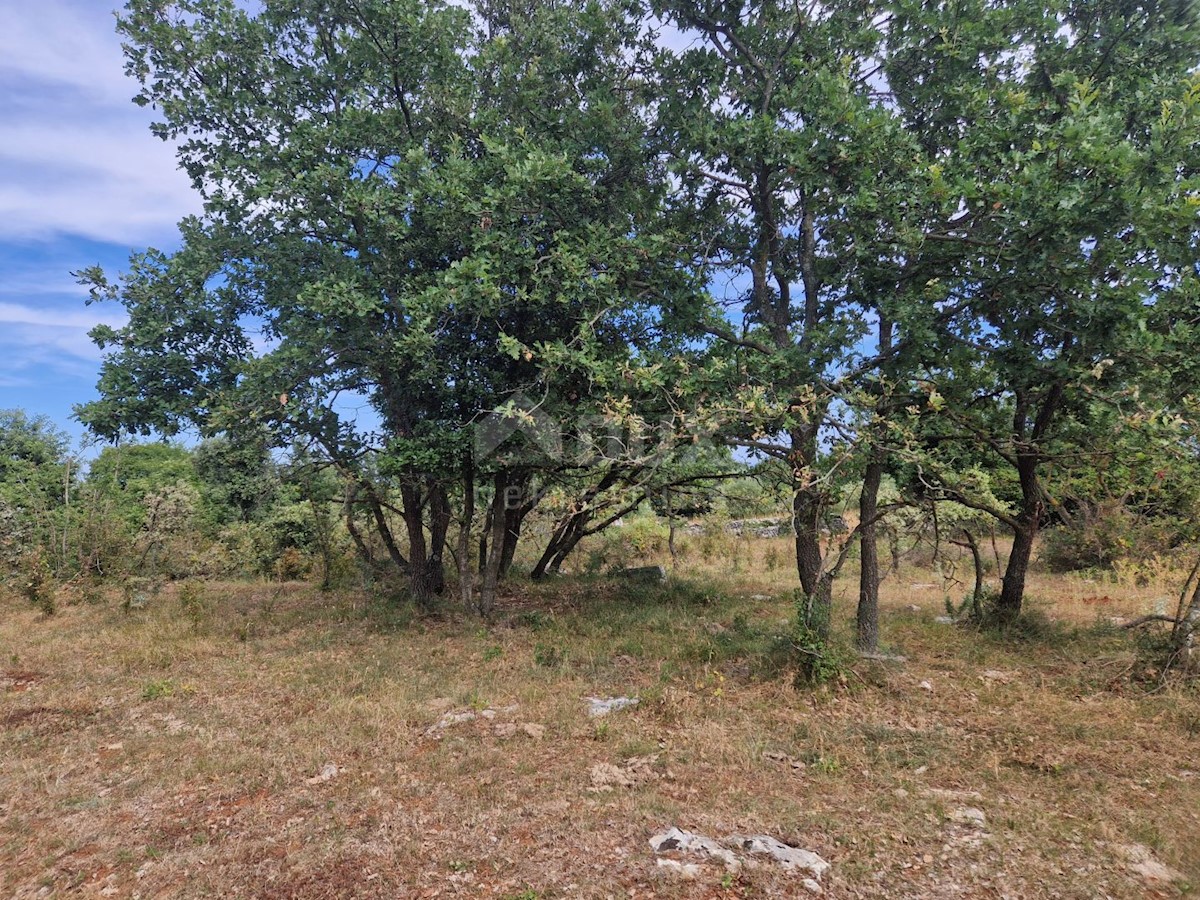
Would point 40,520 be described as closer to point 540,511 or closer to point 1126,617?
point 540,511

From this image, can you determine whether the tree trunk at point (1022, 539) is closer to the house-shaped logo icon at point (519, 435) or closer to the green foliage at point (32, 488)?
the house-shaped logo icon at point (519, 435)

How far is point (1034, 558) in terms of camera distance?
17.1m

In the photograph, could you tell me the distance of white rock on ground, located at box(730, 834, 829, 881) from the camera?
379 centimetres

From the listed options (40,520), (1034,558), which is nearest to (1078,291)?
(1034,558)

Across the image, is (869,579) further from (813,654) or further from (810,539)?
(813,654)

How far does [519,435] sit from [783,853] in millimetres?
5996

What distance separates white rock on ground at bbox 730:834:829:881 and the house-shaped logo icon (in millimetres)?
5170

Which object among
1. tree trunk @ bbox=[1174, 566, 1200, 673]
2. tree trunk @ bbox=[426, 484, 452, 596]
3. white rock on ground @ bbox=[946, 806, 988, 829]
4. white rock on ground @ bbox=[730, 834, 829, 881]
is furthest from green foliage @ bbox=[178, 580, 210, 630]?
tree trunk @ bbox=[1174, 566, 1200, 673]

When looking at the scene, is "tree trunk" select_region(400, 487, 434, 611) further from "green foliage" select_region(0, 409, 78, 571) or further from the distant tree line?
"green foliage" select_region(0, 409, 78, 571)

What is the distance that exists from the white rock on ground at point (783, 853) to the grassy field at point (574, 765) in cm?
9

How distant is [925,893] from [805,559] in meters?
4.72

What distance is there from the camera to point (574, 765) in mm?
5270

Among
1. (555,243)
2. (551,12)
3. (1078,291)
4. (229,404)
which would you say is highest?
(551,12)

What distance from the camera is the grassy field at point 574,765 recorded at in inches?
152
